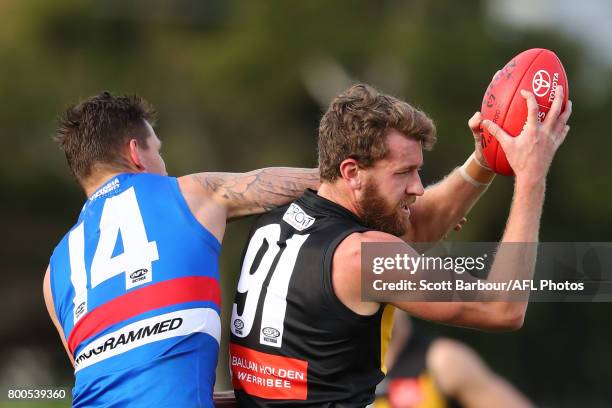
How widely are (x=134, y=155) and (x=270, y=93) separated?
75.1 ft

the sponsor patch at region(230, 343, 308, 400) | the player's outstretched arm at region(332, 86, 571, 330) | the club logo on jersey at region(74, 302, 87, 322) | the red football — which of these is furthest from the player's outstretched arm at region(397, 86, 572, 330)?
the club logo on jersey at region(74, 302, 87, 322)

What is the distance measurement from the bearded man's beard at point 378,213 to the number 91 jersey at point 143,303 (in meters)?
0.81

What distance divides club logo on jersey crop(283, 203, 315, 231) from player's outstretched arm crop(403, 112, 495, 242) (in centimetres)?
80

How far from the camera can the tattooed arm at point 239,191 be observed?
5324 mm

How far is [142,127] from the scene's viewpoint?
557 centimetres

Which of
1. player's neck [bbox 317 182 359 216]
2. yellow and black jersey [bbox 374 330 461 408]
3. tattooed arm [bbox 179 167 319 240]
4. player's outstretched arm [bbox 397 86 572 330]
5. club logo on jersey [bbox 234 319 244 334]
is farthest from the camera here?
yellow and black jersey [bbox 374 330 461 408]

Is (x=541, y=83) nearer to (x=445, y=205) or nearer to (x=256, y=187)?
(x=445, y=205)

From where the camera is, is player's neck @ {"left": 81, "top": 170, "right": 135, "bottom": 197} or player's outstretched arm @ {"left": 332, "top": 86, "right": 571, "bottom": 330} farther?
player's neck @ {"left": 81, "top": 170, "right": 135, "bottom": 197}

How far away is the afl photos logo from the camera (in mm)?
4953

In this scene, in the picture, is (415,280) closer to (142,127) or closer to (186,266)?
(186,266)

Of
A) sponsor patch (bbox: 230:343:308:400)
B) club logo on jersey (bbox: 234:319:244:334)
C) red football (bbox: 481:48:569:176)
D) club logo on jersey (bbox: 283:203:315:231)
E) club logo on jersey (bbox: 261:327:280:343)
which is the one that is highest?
red football (bbox: 481:48:569:176)

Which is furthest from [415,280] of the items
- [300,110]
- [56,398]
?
[300,110]

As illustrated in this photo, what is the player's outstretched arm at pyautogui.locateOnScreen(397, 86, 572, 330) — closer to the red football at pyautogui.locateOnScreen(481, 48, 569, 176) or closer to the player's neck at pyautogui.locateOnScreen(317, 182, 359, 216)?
the red football at pyautogui.locateOnScreen(481, 48, 569, 176)

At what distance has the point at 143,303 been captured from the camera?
16.6 ft
